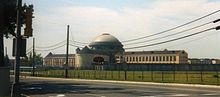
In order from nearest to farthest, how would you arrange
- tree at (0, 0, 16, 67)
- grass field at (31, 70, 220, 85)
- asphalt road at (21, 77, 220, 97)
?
asphalt road at (21, 77, 220, 97)
tree at (0, 0, 16, 67)
grass field at (31, 70, 220, 85)

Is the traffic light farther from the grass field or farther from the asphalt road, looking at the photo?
the grass field

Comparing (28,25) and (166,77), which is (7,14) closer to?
(28,25)

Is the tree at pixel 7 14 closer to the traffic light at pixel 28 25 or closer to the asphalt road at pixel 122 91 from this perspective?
the asphalt road at pixel 122 91

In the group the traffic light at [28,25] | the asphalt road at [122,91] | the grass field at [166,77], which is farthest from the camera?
the grass field at [166,77]

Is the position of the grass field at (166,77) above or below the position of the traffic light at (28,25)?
below

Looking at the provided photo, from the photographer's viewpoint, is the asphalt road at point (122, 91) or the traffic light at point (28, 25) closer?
the traffic light at point (28, 25)

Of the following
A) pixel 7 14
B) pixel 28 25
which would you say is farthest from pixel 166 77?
pixel 28 25

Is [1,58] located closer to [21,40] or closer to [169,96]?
[169,96]

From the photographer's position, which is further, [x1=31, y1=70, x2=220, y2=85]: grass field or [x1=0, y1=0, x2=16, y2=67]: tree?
[x1=31, y1=70, x2=220, y2=85]: grass field

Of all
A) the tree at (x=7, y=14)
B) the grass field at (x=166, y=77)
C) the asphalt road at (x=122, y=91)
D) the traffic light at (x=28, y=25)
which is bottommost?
the asphalt road at (x=122, y=91)

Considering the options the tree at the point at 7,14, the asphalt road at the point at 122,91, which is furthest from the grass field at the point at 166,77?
the tree at the point at 7,14

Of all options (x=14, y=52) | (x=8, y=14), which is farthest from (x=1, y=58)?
(x=14, y=52)

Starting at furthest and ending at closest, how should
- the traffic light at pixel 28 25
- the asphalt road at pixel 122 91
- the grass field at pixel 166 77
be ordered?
the grass field at pixel 166 77, the asphalt road at pixel 122 91, the traffic light at pixel 28 25

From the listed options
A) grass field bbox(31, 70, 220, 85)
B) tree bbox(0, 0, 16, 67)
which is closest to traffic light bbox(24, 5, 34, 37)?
tree bbox(0, 0, 16, 67)
